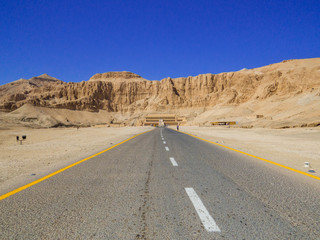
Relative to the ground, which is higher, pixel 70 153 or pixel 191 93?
pixel 191 93

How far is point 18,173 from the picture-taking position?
19.9 feet

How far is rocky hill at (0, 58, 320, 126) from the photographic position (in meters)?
95.0

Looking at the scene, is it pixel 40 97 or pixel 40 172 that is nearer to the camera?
pixel 40 172

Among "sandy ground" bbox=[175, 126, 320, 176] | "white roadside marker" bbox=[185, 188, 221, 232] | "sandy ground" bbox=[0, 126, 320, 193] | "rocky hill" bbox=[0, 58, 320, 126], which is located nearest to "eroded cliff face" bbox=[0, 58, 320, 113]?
"rocky hill" bbox=[0, 58, 320, 126]

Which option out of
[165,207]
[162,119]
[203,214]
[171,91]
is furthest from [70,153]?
[171,91]

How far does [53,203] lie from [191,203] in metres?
2.40

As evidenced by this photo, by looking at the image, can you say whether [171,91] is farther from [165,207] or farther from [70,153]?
[165,207]

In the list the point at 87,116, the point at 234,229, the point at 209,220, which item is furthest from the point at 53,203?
the point at 87,116

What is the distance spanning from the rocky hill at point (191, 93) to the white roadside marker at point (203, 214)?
85.2 metres

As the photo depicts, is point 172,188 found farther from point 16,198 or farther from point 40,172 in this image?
point 40,172

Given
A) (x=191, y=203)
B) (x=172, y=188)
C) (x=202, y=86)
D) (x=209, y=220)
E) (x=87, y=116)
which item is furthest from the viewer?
(x=202, y=86)

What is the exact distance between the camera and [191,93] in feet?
470

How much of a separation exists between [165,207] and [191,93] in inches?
5628

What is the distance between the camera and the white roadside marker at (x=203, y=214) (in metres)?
2.76
